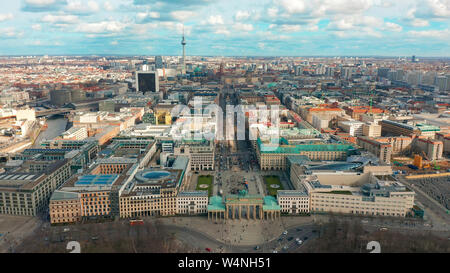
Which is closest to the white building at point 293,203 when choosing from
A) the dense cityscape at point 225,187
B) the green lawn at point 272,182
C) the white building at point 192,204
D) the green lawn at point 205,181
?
the dense cityscape at point 225,187

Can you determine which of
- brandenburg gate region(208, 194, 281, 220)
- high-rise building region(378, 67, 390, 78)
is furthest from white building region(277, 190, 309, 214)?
high-rise building region(378, 67, 390, 78)

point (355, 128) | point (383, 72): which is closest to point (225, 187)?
point (355, 128)

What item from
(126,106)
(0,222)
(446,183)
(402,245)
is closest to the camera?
(402,245)

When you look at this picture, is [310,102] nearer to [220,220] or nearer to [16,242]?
[220,220]

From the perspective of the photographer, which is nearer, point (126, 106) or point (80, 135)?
point (80, 135)

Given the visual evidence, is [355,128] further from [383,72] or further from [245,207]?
[383,72]

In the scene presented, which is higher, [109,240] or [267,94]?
[267,94]
